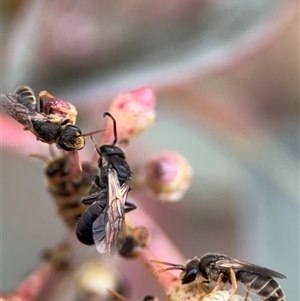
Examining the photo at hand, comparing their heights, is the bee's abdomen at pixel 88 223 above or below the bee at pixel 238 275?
above

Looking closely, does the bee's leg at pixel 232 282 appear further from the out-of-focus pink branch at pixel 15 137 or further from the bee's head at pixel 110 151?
the out-of-focus pink branch at pixel 15 137

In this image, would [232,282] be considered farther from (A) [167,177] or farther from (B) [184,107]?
(B) [184,107]

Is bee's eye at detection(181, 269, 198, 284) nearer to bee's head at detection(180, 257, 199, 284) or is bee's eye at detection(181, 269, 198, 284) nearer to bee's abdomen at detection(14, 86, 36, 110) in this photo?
bee's head at detection(180, 257, 199, 284)

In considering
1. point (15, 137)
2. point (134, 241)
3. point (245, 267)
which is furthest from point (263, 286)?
point (15, 137)

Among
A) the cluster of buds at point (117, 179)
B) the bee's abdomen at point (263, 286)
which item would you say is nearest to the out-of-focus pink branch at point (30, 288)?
the cluster of buds at point (117, 179)

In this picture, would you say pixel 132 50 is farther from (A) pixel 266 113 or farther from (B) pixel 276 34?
(A) pixel 266 113

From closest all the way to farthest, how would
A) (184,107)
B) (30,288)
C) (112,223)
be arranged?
1. (112,223)
2. (30,288)
3. (184,107)

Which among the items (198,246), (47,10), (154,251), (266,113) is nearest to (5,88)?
(47,10)
